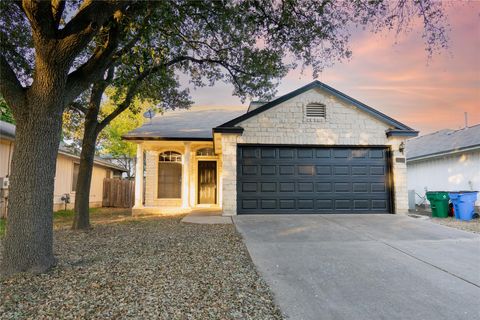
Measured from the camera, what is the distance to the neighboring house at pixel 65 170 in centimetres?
1064

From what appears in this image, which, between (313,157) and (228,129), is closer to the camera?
(228,129)

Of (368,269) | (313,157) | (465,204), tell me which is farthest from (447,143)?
(368,269)

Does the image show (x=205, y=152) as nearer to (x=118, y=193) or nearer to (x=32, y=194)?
(x=118, y=193)

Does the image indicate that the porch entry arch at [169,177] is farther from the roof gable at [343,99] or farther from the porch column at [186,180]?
Result: the roof gable at [343,99]

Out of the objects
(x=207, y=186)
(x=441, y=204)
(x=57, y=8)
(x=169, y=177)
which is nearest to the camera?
(x=57, y=8)

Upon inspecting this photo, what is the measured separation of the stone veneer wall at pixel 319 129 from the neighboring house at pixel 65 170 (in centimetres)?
796

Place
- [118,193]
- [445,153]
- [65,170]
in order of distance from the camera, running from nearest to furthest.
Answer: [445,153], [65,170], [118,193]

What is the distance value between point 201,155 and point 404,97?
9385 mm

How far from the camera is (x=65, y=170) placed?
47.7 ft

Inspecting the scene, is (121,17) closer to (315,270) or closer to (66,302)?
(66,302)

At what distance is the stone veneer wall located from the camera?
9852 mm

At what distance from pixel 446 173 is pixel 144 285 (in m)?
13.8

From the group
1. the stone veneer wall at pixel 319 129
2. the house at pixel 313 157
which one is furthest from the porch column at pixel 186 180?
the stone veneer wall at pixel 319 129

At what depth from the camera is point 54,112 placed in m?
4.34
